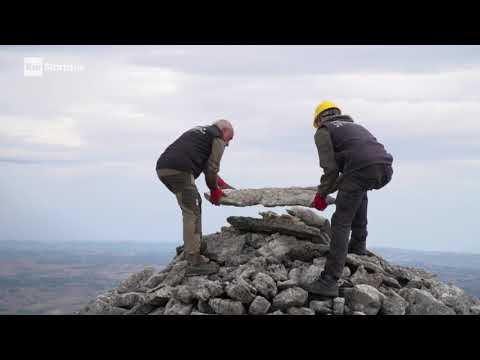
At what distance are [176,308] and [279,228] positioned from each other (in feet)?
9.25

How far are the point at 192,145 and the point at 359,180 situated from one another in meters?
3.17

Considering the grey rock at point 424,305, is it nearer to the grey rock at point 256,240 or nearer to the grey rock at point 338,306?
the grey rock at point 338,306

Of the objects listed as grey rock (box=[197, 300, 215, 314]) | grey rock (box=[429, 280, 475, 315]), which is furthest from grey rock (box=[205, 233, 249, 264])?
grey rock (box=[429, 280, 475, 315])

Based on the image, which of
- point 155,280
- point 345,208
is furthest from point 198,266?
point 345,208

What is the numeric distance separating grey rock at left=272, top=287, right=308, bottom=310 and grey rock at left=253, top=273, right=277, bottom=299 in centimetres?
14

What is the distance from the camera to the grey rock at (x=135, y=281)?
1247cm

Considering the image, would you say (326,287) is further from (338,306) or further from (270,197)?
(270,197)

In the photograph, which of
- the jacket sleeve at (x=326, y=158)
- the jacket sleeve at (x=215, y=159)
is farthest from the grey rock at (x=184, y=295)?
the jacket sleeve at (x=326, y=158)

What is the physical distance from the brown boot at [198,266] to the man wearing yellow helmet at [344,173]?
81.5 inches

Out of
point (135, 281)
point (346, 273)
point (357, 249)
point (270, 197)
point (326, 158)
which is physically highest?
point (326, 158)

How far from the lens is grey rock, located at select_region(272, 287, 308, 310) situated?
31.5 ft

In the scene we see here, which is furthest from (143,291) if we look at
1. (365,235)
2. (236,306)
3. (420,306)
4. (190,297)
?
(420,306)

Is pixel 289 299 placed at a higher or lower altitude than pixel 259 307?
higher

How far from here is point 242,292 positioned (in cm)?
970
